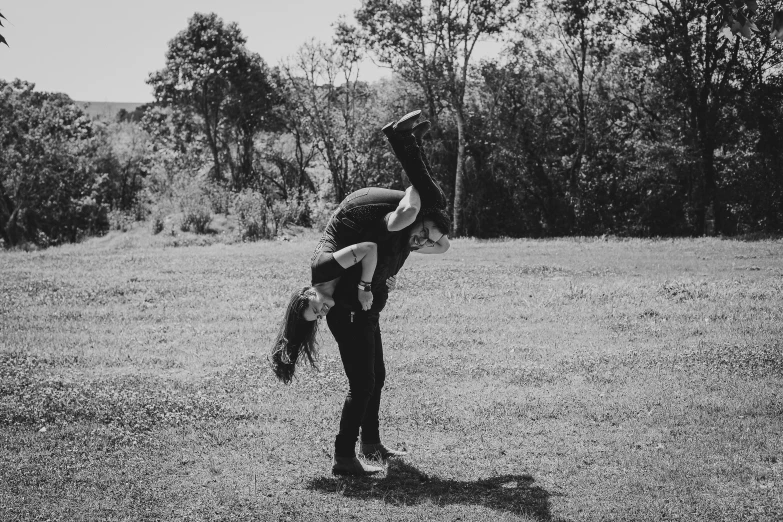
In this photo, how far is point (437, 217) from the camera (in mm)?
6137

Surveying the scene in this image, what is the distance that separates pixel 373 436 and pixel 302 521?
1.49m

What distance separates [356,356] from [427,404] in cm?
260

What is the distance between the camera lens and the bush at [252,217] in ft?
103

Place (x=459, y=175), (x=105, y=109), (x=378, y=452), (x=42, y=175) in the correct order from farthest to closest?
(x=105, y=109) < (x=42, y=175) < (x=459, y=175) < (x=378, y=452)

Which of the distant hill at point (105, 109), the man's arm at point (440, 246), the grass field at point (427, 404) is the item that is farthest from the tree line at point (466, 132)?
the man's arm at point (440, 246)

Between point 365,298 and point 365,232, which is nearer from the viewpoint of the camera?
point 365,298

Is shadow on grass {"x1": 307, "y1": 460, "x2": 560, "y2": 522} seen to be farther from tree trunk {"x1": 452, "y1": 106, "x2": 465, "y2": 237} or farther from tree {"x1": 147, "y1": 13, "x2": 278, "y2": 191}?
tree {"x1": 147, "y1": 13, "x2": 278, "y2": 191}

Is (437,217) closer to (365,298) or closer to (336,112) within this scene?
(365,298)

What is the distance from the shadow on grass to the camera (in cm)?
594

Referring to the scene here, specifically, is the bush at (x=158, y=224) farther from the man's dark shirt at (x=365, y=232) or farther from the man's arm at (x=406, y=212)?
the man's arm at (x=406, y=212)

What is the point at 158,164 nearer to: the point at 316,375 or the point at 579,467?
the point at 316,375

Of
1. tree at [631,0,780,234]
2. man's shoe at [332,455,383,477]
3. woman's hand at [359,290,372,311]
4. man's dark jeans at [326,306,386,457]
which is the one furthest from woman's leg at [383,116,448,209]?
tree at [631,0,780,234]

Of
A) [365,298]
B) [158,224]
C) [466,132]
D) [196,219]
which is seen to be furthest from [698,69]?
[365,298]

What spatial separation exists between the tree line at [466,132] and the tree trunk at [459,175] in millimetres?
89
